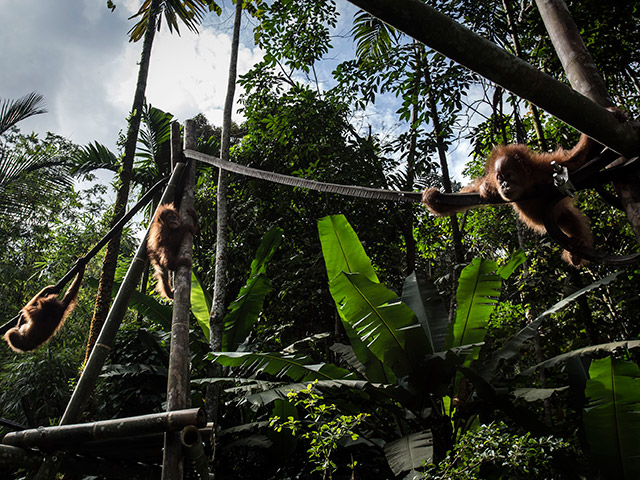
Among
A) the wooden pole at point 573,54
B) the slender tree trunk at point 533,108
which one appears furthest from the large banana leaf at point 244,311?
the wooden pole at point 573,54

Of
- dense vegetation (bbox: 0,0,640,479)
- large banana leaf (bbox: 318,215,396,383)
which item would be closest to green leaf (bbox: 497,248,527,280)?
dense vegetation (bbox: 0,0,640,479)

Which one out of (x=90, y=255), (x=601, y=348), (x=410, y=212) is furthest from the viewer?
(x=410, y=212)

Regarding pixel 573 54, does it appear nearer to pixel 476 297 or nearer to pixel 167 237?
pixel 167 237

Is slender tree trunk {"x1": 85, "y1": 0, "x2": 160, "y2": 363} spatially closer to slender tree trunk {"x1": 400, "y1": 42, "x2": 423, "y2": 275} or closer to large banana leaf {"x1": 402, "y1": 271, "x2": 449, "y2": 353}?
large banana leaf {"x1": 402, "y1": 271, "x2": 449, "y2": 353}

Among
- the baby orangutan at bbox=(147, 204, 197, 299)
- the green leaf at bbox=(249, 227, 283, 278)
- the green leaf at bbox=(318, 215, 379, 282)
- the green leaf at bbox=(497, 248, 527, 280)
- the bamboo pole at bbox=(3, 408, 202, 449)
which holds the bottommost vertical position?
the bamboo pole at bbox=(3, 408, 202, 449)

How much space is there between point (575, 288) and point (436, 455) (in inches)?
94.2

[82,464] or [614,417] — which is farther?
[614,417]

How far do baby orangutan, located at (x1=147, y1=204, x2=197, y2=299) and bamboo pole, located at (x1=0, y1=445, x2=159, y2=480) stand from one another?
111 cm

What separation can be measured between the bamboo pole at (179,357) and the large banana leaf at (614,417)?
269 cm

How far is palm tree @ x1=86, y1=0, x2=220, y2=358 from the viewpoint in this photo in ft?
16.5

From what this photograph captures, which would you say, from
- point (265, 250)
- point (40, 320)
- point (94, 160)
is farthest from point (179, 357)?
point (94, 160)

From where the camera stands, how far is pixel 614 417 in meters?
2.95

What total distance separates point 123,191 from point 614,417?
5.93 m

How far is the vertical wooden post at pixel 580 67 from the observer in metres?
1.54
